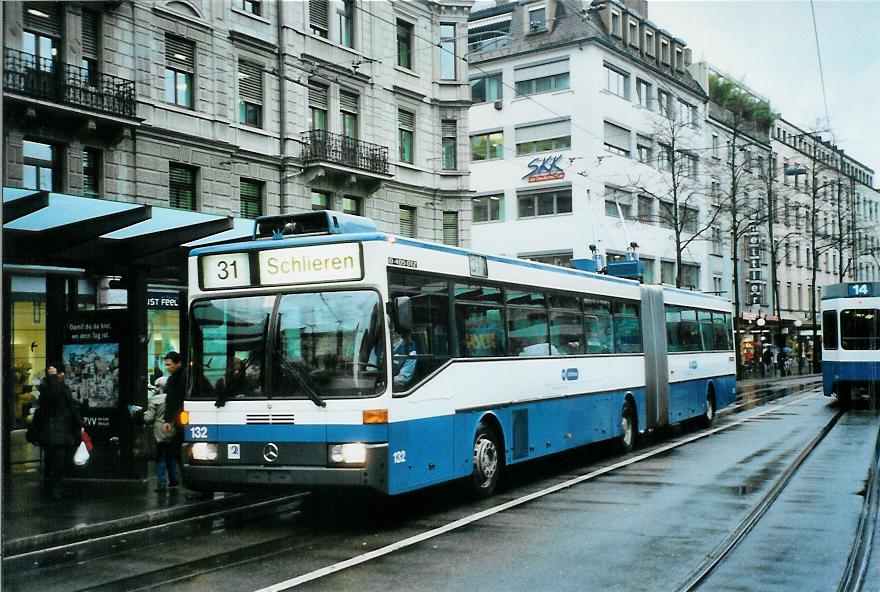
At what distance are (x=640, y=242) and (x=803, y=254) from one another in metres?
30.2

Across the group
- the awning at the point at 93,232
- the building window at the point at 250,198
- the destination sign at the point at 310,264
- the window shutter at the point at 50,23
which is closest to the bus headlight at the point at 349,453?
the destination sign at the point at 310,264

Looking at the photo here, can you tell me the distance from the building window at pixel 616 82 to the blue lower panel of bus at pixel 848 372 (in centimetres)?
2327

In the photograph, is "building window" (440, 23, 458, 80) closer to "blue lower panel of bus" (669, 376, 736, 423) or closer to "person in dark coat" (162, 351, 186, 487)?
"blue lower panel of bus" (669, 376, 736, 423)

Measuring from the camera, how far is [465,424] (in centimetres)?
1127

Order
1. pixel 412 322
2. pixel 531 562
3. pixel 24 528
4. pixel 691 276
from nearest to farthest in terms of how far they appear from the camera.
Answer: pixel 531 562, pixel 24 528, pixel 412 322, pixel 691 276

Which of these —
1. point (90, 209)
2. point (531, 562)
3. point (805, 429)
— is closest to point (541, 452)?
point (531, 562)

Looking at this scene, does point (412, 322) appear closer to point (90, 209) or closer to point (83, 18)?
point (90, 209)

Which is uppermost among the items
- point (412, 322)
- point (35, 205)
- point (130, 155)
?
point (130, 155)

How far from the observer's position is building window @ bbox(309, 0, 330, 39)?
26.5 m

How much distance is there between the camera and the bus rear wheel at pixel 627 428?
1691 cm

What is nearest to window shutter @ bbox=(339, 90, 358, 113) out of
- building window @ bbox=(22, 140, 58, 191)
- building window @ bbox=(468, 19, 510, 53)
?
building window @ bbox=(22, 140, 58, 191)

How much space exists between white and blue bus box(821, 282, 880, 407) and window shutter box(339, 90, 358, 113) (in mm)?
14625

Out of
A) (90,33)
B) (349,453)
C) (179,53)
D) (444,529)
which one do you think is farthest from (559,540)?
(179,53)

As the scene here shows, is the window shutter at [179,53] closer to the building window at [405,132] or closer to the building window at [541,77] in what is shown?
the building window at [405,132]
